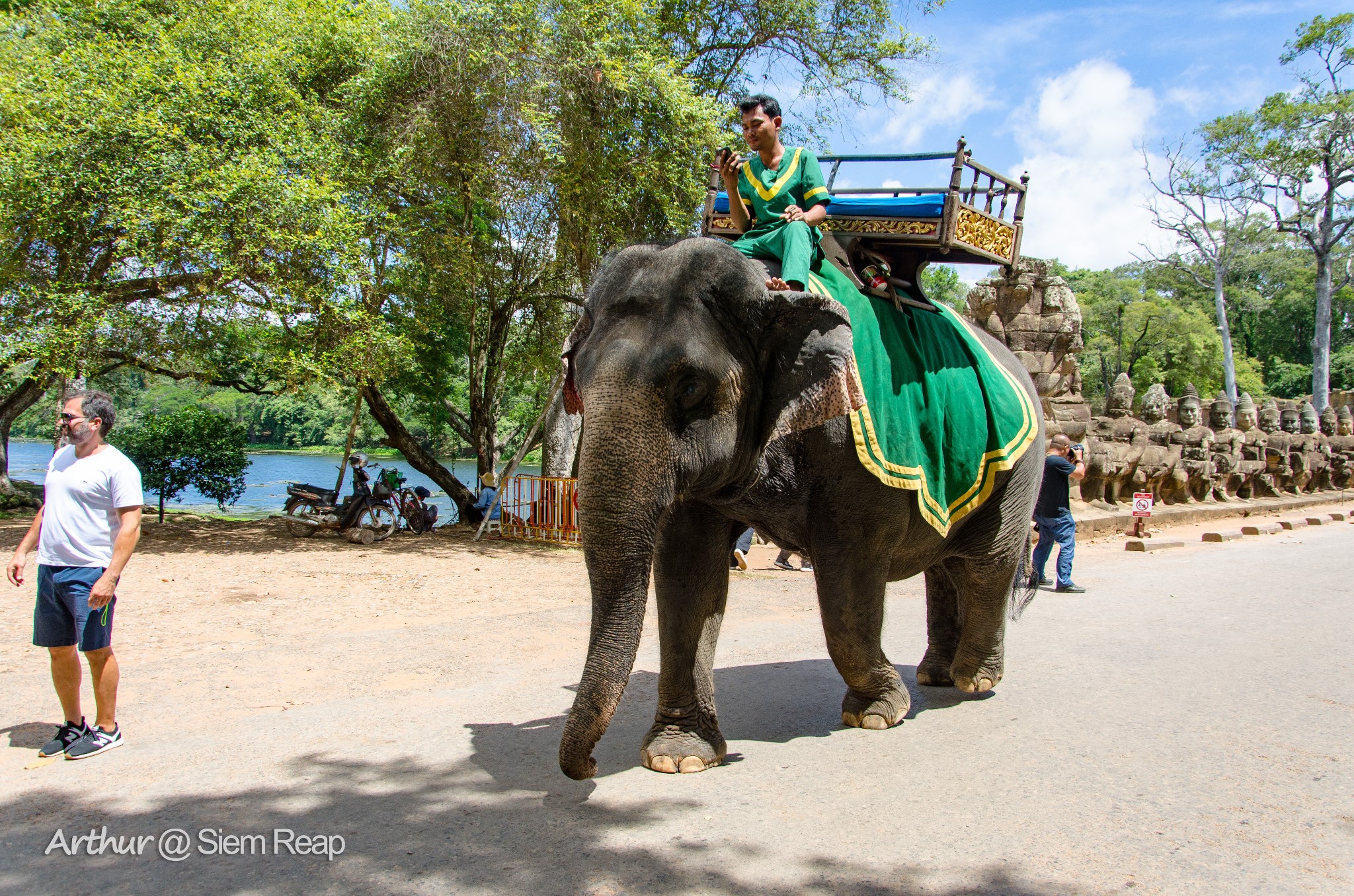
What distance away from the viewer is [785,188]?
422 cm

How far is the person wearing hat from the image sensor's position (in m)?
→ 16.5

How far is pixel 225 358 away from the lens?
15078 millimetres

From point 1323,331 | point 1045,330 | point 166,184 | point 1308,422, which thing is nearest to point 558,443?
point 166,184

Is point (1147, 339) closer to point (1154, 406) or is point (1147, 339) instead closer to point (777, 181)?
point (1154, 406)

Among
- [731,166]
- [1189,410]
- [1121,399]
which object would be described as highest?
[1189,410]

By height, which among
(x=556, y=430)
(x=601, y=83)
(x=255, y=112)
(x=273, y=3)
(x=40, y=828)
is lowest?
(x=40, y=828)

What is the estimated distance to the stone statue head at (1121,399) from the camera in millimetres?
17312

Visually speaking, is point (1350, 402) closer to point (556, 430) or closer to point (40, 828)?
point (556, 430)

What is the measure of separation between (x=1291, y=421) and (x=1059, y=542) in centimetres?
2130

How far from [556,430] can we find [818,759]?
13.9 meters

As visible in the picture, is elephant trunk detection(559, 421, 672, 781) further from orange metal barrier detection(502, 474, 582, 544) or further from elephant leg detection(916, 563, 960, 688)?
orange metal barrier detection(502, 474, 582, 544)

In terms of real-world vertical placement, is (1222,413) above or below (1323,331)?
below

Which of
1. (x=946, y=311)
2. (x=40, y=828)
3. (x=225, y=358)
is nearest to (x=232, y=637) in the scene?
(x=40, y=828)

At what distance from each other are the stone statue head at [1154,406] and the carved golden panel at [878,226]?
53.6 ft
